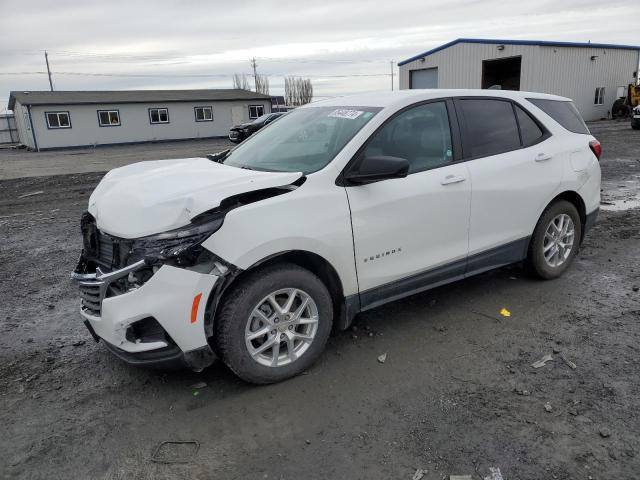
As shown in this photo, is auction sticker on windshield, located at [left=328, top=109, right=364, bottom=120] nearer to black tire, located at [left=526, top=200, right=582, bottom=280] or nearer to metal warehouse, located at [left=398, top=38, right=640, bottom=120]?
black tire, located at [left=526, top=200, right=582, bottom=280]

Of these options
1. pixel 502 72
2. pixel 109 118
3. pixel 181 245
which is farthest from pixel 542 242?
pixel 109 118

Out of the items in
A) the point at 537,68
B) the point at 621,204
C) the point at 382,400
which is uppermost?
the point at 537,68

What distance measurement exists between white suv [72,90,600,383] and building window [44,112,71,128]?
34506 millimetres

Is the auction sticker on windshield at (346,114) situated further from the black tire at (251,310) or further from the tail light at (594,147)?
the tail light at (594,147)

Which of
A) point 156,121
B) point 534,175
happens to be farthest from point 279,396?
point 156,121

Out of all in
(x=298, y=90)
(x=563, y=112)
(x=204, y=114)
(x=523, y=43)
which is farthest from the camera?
(x=298, y=90)

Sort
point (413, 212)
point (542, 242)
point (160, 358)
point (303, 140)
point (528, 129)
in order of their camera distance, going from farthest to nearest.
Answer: point (542, 242)
point (528, 129)
point (303, 140)
point (413, 212)
point (160, 358)

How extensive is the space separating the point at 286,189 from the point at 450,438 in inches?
69.4

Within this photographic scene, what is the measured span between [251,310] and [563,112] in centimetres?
380

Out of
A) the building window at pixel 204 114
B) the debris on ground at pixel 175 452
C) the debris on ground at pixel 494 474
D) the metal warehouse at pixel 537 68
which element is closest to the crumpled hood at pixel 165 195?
the debris on ground at pixel 175 452

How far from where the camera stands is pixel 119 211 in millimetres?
3223

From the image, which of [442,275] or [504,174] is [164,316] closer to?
[442,275]

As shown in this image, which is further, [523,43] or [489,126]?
[523,43]

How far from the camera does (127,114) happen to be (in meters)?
36.5
